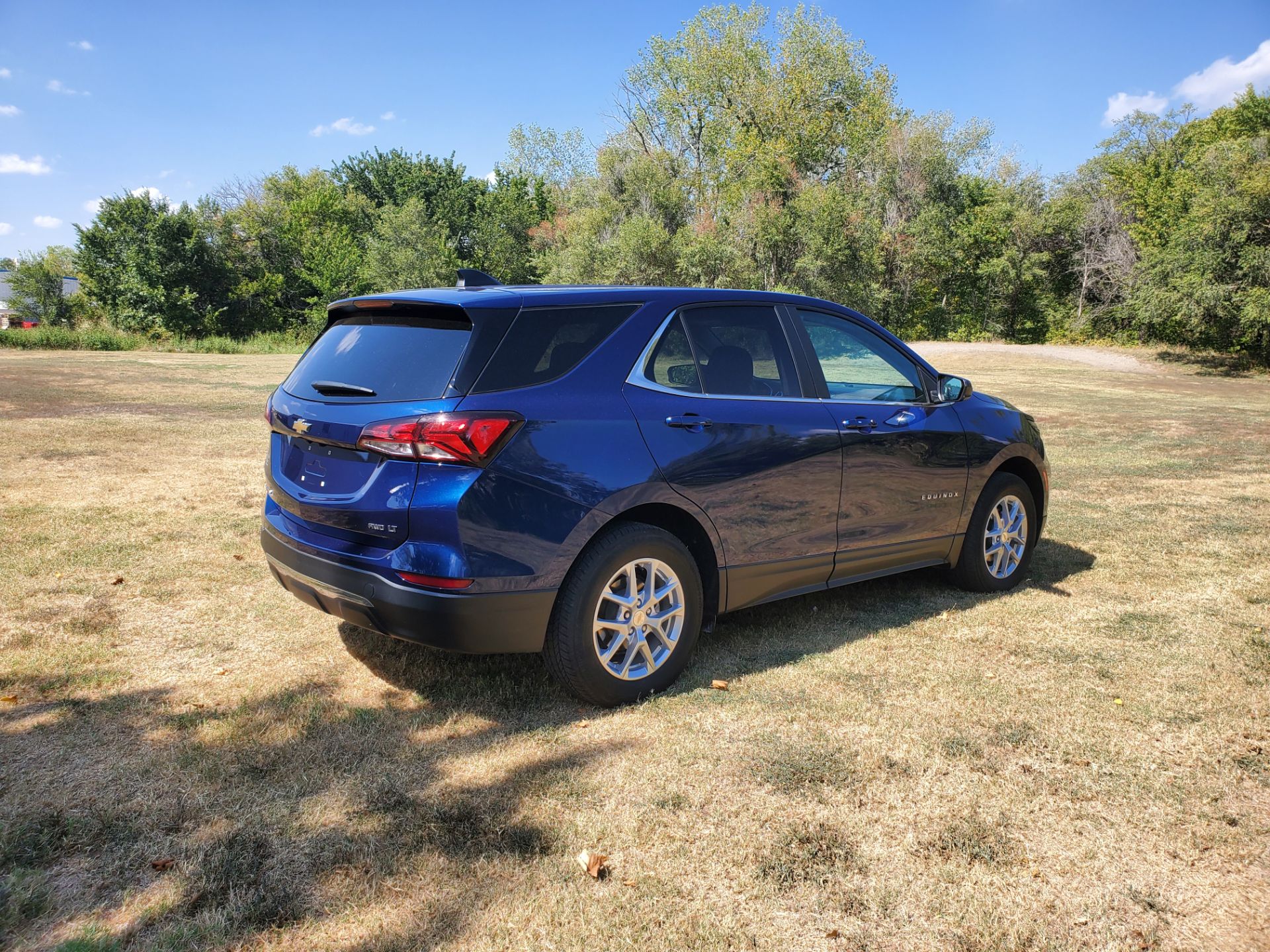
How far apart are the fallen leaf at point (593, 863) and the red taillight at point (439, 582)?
1047mm

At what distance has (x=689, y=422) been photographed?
389 centimetres

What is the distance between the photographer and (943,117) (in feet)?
147

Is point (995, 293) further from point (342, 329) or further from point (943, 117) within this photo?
point (342, 329)

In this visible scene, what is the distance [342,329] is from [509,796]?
222 centimetres

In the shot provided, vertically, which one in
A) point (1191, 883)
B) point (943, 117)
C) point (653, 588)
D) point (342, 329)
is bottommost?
point (1191, 883)

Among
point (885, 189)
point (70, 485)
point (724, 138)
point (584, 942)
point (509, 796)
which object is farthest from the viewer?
point (724, 138)

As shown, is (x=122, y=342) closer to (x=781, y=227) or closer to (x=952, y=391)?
(x=781, y=227)

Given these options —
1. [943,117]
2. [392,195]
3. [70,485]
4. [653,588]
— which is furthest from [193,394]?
[392,195]

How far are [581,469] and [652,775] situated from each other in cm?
118

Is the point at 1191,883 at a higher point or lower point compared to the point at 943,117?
lower

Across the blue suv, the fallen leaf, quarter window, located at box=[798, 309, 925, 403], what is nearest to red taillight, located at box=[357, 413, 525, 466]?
the blue suv

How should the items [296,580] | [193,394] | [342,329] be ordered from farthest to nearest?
[193,394] → [342,329] → [296,580]

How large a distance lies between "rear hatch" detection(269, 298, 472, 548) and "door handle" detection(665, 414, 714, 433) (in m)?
0.93

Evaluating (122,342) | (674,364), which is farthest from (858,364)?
(122,342)
